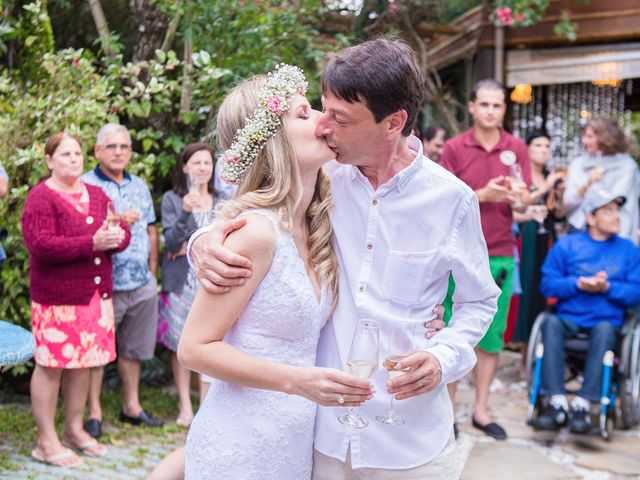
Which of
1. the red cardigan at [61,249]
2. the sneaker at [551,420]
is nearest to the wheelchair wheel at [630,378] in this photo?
the sneaker at [551,420]

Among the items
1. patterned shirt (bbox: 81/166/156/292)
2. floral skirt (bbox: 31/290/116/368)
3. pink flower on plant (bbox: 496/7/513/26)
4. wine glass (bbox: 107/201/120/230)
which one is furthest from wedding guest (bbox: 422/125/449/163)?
floral skirt (bbox: 31/290/116/368)

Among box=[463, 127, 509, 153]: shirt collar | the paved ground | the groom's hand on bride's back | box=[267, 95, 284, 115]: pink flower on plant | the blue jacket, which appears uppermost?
box=[267, 95, 284, 115]: pink flower on plant

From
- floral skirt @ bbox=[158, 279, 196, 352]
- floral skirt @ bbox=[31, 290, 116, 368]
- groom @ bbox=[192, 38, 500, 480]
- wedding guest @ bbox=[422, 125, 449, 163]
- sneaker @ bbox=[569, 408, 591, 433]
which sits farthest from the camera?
wedding guest @ bbox=[422, 125, 449, 163]

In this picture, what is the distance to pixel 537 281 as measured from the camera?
6957mm

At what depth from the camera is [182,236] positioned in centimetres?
540

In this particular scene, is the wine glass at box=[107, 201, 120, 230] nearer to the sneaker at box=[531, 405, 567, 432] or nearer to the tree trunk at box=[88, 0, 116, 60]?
the tree trunk at box=[88, 0, 116, 60]

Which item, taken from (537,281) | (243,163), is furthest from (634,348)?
(243,163)

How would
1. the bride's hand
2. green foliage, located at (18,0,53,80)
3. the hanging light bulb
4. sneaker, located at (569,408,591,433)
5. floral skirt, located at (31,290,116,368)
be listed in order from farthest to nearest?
the hanging light bulb < green foliage, located at (18,0,53,80) < sneaker, located at (569,408,591,433) < floral skirt, located at (31,290,116,368) < the bride's hand

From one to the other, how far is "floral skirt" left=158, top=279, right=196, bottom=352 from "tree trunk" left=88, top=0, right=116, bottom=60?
2028 mm

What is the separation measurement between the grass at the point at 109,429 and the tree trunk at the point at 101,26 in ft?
8.78

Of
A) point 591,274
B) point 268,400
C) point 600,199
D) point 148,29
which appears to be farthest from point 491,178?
point 268,400

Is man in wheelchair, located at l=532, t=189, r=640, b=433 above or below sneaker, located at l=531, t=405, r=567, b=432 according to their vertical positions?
above

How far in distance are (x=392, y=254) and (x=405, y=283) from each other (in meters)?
0.09

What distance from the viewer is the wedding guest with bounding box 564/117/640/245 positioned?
A: 263 inches
